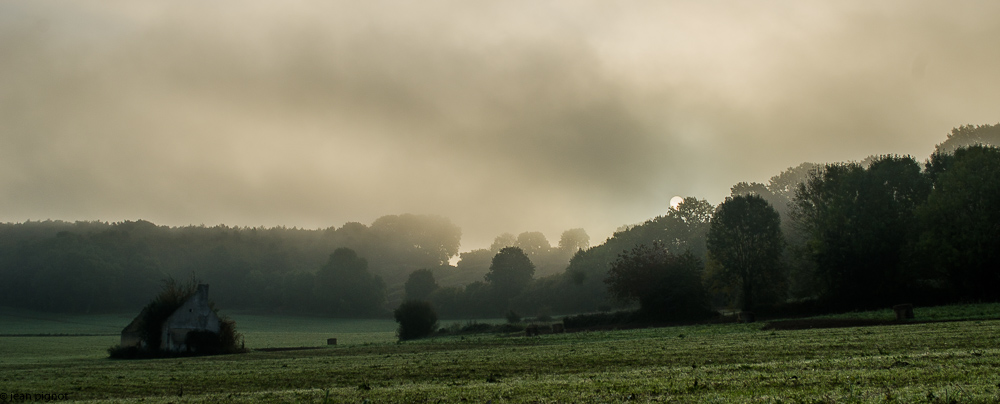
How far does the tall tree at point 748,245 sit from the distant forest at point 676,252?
584 millimetres

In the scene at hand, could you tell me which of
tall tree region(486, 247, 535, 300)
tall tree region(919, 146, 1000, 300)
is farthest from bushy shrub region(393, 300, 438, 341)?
tall tree region(919, 146, 1000, 300)

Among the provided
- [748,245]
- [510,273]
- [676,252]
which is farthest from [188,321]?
[676,252]

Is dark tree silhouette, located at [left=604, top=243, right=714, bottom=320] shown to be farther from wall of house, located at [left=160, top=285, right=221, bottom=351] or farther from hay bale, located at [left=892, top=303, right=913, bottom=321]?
wall of house, located at [left=160, top=285, right=221, bottom=351]

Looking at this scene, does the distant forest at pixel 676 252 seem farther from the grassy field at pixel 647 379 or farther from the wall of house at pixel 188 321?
→ the grassy field at pixel 647 379

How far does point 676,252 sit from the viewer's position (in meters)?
129

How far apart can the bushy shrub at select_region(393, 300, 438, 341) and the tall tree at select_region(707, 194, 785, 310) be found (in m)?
38.2

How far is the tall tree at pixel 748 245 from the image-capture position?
72750mm

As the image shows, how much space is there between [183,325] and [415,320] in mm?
29539

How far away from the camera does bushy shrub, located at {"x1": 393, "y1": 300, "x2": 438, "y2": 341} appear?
254ft

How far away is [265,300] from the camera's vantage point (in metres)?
150

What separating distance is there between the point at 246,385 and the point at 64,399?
514 centimetres

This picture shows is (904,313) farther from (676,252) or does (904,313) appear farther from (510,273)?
(510,273)

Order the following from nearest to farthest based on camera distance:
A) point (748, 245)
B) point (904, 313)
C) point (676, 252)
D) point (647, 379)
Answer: point (647, 379) → point (904, 313) → point (748, 245) → point (676, 252)

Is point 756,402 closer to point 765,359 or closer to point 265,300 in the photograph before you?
point 765,359
